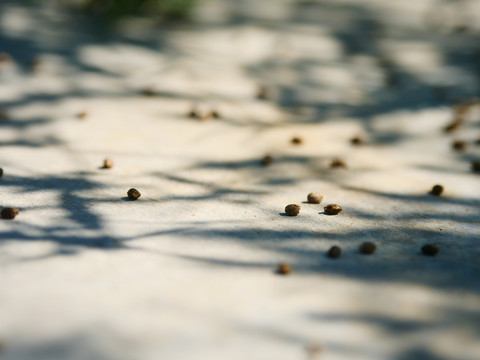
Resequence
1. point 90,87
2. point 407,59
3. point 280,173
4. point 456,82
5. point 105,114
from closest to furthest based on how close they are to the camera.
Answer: point 280,173
point 105,114
point 90,87
point 456,82
point 407,59

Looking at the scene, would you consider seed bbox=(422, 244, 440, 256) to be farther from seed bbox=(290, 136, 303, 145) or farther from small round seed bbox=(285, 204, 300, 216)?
seed bbox=(290, 136, 303, 145)

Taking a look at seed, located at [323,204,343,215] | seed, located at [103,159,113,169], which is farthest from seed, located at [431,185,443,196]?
seed, located at [103,159,113,169]

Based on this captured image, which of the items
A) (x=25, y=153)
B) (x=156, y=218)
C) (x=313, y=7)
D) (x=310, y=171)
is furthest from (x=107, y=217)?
(x=313, y=7)

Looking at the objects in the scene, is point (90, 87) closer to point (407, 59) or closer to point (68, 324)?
point (68, 324)

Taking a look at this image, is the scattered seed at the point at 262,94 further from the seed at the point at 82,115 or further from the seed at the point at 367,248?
the seed at the point at 367,248

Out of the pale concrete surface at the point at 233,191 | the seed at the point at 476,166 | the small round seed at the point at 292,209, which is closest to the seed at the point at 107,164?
the pale concrete surface at the point at 233,191

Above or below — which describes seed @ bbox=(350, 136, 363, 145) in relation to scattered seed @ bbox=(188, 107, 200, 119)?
below
